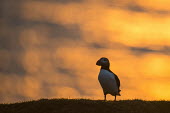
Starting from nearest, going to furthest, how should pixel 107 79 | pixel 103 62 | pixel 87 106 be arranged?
1. pixel 87 106
2. pixel 107 79
3. pixel 103 62

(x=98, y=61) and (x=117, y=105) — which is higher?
(x=98, y=61)

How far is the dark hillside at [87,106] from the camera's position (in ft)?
95.8

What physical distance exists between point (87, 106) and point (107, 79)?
336 cm

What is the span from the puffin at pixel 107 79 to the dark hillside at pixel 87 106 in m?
1.91

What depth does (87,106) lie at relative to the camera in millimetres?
29516

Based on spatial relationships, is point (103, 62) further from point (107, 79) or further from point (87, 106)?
point (87, 106)

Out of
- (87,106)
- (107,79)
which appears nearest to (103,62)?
(107,79)

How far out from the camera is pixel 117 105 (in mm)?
29953

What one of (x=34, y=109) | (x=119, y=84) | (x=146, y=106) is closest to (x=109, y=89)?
(x=119, y=84)

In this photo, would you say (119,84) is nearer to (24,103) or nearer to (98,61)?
(98,61)

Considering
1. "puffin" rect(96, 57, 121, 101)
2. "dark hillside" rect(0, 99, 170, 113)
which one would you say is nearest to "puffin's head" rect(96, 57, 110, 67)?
"puffin" rect(96, 57, 121, 101)

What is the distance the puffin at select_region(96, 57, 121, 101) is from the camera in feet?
105

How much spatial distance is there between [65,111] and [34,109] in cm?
244

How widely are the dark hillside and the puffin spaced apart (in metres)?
1.91
